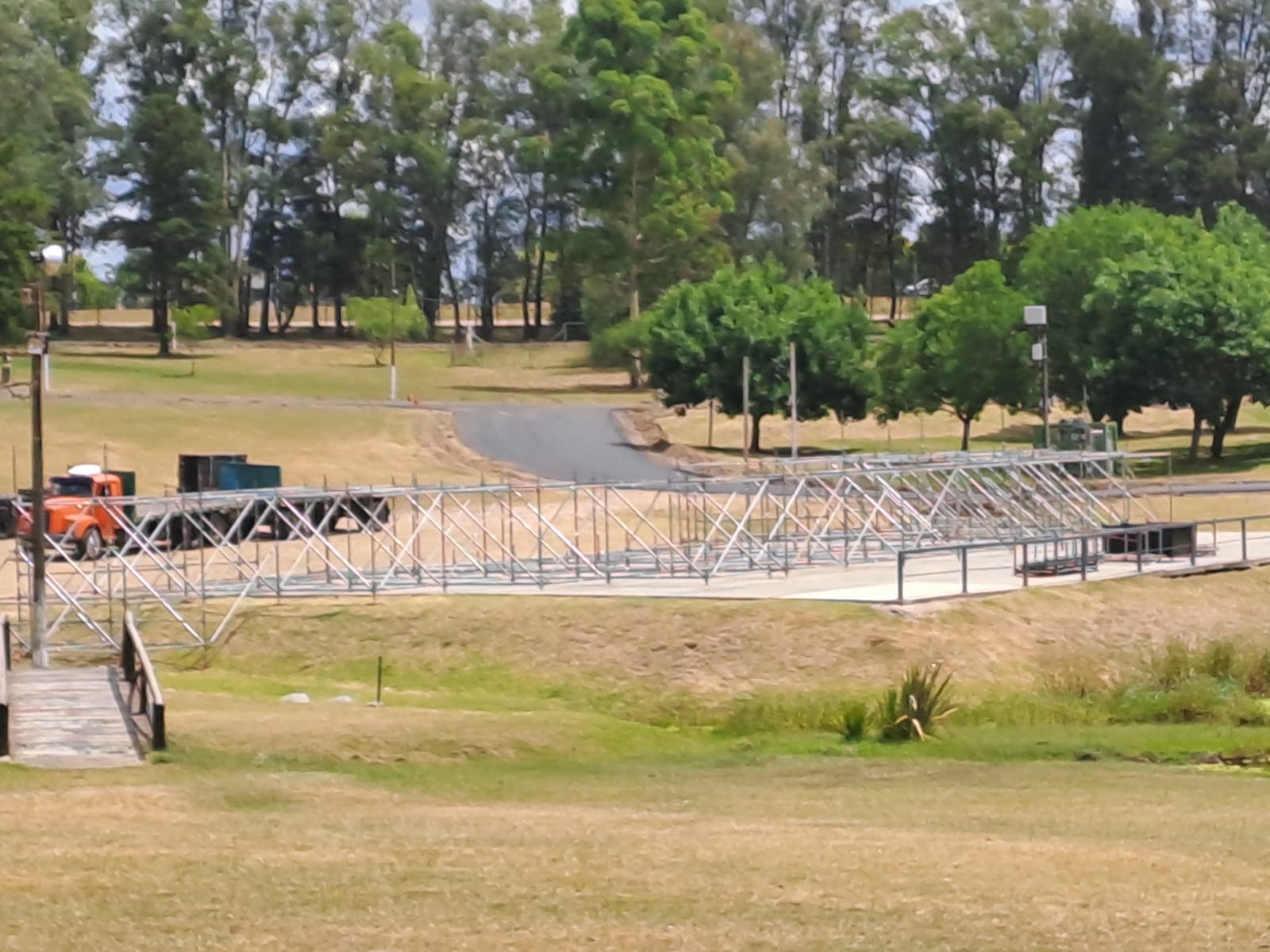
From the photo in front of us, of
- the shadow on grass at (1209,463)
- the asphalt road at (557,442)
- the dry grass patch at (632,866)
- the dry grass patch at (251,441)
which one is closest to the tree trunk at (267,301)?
the asphalt road at (557,442)

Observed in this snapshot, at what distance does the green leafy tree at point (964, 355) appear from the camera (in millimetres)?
75375

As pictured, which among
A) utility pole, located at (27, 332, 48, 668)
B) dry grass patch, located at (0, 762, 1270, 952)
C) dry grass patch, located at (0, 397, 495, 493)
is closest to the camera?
dry grass patch, located at (0, 762, 1270, 952)

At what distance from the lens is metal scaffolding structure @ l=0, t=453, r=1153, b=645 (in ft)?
133

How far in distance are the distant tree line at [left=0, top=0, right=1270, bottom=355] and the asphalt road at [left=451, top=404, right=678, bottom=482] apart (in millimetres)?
23000

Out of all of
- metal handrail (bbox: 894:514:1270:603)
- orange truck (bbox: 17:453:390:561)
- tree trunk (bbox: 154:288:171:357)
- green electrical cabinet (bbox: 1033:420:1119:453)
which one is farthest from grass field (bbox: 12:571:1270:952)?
tree trunk (bbox: 154:288:171:357)

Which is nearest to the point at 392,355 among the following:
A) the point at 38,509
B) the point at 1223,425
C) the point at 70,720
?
the point at 1223,425

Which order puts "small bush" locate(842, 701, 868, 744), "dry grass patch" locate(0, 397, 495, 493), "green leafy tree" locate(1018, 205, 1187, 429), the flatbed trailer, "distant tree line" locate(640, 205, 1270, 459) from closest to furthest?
1. "small bush" locate(842, 701, 868, 744)
2. the flatbed trailer
3. "dry grass patch" locate(0, 397, 495, 493)
4. "distant tree line" locate(640, 205, 1270, 459)
5. "green leafy tree" locate(1018, 205, 1187, 429)

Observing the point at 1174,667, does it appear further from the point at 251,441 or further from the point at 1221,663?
the point at 251,441

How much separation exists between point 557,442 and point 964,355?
48.8ft

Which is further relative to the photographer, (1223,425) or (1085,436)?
(1223,425)

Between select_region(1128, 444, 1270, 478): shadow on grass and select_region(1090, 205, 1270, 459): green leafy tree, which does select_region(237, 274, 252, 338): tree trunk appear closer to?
select_region(1128, 444, 1270, 478): shadow on grass

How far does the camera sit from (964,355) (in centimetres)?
7588

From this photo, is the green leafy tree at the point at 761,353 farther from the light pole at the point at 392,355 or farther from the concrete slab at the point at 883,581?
the concrete slab at the point at 883,581

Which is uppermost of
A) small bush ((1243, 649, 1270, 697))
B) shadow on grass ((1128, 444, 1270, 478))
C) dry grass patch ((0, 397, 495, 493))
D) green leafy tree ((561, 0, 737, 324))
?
green leafy tree ((561, 0, 737, 324))
